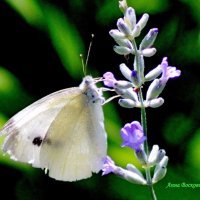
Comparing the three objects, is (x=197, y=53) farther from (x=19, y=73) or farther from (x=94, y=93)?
(x=94, y=93)

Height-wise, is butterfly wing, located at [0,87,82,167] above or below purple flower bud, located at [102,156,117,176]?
above

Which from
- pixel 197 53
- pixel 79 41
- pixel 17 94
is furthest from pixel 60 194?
pixel 197 53

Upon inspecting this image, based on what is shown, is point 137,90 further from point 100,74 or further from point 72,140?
point 100,74

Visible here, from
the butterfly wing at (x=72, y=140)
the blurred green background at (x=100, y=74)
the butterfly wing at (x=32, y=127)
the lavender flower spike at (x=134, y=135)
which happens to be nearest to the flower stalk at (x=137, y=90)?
the lavender flower spike at (x=134, y=135)

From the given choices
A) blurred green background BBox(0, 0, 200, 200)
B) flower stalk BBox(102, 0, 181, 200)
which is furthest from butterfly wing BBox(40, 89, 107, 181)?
blurred green background BBox(0, 0, 200, 200)

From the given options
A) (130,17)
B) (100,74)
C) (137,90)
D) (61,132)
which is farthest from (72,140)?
(100,74)

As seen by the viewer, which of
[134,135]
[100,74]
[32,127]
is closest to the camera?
[134,135]

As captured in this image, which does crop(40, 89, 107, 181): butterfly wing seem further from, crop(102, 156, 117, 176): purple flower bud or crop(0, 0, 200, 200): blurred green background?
crop(0, 0, 200, 200): blurred green background
